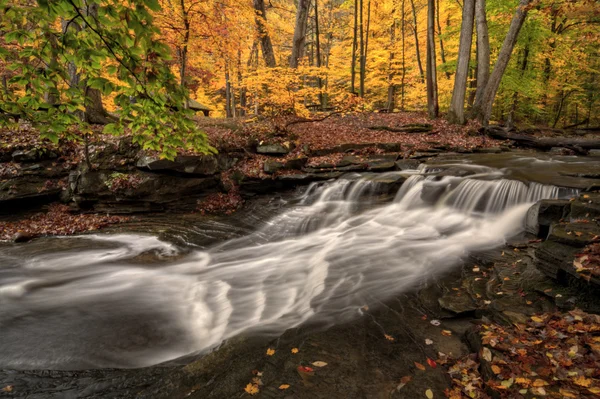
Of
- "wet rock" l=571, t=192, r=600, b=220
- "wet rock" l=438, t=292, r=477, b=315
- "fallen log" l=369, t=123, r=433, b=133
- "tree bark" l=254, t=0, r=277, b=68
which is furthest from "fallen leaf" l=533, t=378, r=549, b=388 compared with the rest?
"tree bark" l=254, t=0, r=277, b=68

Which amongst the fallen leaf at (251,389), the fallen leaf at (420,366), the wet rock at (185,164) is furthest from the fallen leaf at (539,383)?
Result: the wet rock at (185,164)

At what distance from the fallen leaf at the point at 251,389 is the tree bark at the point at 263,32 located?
14.4 metres

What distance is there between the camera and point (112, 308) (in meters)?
5.31

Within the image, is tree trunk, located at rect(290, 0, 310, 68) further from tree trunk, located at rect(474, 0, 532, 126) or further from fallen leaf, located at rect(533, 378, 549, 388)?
fallen leaf, located at rect(533, 378, 549, 388)

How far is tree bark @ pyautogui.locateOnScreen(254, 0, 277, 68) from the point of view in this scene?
14.3m

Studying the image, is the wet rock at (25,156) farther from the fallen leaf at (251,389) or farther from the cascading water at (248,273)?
the fallen leaf at (251,389)

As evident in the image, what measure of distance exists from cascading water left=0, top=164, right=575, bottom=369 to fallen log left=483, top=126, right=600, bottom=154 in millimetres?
5652

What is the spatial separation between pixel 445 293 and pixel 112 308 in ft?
17.5

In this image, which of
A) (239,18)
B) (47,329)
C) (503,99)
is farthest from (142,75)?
(503,99)

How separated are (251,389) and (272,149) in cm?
947

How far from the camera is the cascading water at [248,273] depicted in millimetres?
4453

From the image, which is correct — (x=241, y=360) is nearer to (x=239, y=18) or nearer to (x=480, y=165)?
(x=480, y=165)

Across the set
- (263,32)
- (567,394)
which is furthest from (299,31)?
(567,394)

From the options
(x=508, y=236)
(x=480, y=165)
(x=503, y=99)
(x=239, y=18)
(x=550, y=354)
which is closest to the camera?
(x=550, y=354)
